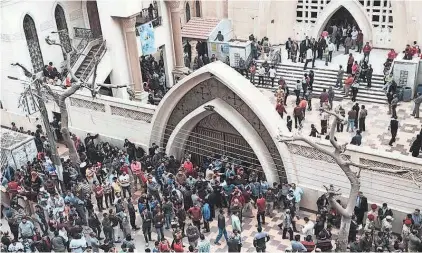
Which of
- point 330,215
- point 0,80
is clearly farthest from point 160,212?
point 0,80

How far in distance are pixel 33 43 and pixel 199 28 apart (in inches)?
411

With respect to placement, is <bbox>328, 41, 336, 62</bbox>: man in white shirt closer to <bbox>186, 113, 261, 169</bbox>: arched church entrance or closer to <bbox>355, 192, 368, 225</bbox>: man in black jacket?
<bbox>186, 113, 261, 169</bbox>: arched church entrance

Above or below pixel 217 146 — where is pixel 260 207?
below

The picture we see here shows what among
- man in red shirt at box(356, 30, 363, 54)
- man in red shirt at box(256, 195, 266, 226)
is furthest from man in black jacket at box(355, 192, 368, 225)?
man in red shirt at box(356, 30, 363, 54)

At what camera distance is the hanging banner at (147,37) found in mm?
25234

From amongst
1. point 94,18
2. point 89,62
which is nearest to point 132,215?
point 89,62

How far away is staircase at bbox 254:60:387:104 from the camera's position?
24375 millimetres

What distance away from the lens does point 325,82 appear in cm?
2569

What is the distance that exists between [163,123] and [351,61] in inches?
403

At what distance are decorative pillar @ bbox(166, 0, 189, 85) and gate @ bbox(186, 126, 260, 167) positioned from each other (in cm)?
877

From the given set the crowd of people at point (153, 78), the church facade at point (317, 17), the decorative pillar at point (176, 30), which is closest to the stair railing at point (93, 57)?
the crowd of people at point (153, 78)

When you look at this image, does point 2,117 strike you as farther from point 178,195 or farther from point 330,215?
point 330,215

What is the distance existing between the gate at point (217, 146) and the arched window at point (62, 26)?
9.38 m

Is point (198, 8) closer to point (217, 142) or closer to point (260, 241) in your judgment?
point (217, 142)
